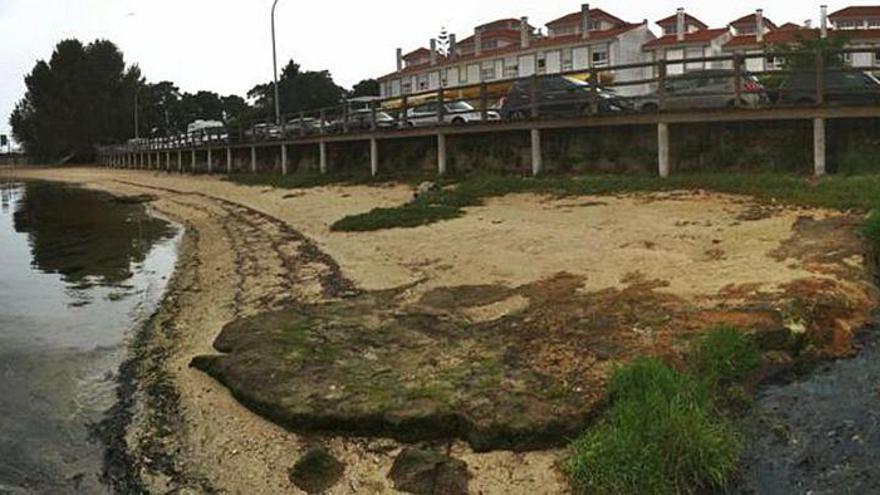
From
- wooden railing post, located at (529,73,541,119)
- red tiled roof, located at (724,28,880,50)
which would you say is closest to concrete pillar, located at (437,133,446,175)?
wooden railing post, located at (529,73,541,119)

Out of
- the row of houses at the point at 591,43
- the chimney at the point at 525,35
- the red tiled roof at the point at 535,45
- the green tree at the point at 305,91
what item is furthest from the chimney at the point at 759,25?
the green tree at the point at 305,91

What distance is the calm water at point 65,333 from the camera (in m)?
6.10

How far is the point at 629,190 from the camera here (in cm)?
1648

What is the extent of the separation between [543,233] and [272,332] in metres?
5.76

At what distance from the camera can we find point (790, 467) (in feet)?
17.4

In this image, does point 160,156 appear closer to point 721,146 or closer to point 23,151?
point 721,146

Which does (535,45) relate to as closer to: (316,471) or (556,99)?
(556,99)

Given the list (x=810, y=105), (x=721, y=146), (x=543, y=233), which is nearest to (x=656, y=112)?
(x=721, y=146)

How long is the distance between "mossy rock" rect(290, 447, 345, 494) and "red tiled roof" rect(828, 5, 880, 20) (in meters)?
74.7

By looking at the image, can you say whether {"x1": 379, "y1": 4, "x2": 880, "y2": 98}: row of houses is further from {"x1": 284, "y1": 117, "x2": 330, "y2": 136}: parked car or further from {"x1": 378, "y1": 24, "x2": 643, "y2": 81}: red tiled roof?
{"x1": 284, "y1": 117, "x2": 330, "y2": 136}: parked car

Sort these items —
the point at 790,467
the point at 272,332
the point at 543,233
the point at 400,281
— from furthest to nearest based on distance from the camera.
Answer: the point at 543,233 → the point at 400,281 → the point at 272,332 → the point at 790,467

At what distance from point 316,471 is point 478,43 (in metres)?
69.8

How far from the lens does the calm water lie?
6.10 m

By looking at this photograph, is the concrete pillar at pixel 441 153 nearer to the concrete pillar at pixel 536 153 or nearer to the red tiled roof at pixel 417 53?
the concrete pillar at pixel 536 153
